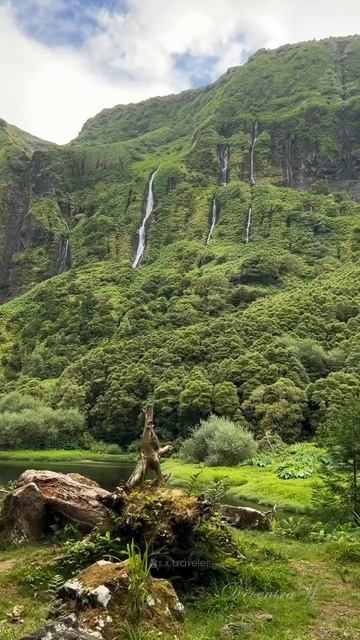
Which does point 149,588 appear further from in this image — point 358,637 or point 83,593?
point 358,637

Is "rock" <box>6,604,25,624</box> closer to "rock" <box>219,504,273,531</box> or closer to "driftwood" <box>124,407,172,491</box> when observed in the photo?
"driftwood" <box>124,407,172,491</box>

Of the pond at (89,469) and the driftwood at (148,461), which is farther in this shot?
the pond at (89,469)

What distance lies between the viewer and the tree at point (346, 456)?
2775 cm

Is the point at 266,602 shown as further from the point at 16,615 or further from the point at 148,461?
the point at 148,461

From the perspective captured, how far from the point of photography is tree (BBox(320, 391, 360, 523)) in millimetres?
27750

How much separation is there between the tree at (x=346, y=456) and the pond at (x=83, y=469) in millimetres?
37658

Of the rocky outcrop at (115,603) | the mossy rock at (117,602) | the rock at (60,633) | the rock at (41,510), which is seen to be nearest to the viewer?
the rock at (60,633)

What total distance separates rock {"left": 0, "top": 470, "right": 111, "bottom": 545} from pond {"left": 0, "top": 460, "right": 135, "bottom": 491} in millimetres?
42818

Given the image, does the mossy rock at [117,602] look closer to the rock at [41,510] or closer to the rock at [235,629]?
the rock at [235,629]

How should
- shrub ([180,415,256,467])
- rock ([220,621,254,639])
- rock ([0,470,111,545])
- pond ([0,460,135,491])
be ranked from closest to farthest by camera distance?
1. rock ([220,621,254,639])
2. rock ([0,470,111,545])
3. pond ([0,460,135,491])
4. shrub ([180,415,256,467])

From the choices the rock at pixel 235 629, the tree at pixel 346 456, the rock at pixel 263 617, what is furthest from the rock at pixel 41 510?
the tree at pixel 346 456

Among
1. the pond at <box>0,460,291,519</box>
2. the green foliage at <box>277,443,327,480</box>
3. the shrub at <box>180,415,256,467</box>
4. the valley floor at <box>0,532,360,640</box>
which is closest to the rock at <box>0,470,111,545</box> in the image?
the valley floor at <box>0,532,360,640</box>

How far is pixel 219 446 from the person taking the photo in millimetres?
82562

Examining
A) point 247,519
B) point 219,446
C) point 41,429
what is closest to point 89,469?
point 219,446
